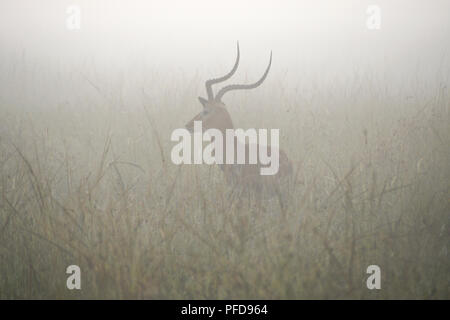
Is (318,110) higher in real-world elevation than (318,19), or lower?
lower

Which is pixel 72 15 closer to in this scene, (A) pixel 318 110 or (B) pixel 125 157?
(B) pixel 125 157

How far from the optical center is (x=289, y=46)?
8.85 meters

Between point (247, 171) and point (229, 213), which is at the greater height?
point (247, 171)

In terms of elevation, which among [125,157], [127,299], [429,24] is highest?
[429,24]

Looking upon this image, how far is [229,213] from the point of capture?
113 inches

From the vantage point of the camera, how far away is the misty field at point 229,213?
89.1 inches

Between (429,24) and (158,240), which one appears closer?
(158,240)

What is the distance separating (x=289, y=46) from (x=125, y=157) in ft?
18.8

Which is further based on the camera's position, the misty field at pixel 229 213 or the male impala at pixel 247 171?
the male impala at pixel 247 171

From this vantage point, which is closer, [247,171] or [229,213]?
[229,213]

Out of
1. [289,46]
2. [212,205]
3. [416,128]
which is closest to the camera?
[212,205]

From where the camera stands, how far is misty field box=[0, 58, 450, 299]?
7.43ft

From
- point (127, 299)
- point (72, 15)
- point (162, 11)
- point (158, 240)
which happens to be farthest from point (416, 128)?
point (162, 11)

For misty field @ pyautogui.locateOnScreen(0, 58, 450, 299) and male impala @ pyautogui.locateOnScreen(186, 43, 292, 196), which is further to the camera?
male impala @ pyautogui.locateOnScreen(186, 43, 292, 196)
